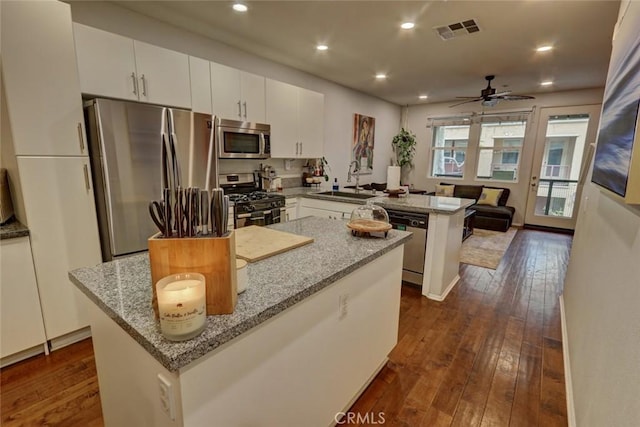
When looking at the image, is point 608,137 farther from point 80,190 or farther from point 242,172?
point 242,172

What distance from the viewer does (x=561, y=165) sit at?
19.3 ft

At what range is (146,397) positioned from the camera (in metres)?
0.93

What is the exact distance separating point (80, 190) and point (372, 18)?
9.45 ft

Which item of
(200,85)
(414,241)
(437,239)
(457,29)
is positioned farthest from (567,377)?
(200,85)

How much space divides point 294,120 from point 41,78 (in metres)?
2.57

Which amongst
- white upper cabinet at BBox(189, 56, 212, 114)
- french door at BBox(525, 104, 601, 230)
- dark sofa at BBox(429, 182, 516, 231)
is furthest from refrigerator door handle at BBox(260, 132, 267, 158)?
french door at BBox(525, 104, 601, 230)

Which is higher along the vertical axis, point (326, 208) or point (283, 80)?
point (283, 80)

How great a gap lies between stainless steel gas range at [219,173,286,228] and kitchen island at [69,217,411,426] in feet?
5.13

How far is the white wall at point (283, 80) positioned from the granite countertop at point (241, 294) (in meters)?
2.61

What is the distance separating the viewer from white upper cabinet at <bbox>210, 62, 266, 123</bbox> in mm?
3074

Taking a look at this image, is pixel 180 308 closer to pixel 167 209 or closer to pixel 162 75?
pixel 167 209

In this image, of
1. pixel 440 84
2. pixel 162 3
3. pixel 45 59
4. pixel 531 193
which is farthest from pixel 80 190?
pixel 531 193

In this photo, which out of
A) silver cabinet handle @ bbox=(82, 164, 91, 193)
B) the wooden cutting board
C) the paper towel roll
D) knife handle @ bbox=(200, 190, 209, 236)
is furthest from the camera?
the paper towel roll

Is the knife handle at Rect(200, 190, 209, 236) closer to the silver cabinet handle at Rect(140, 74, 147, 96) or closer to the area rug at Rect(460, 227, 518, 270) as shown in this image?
the silver cabinet handle at Rect(140, 74, 147, 96)
